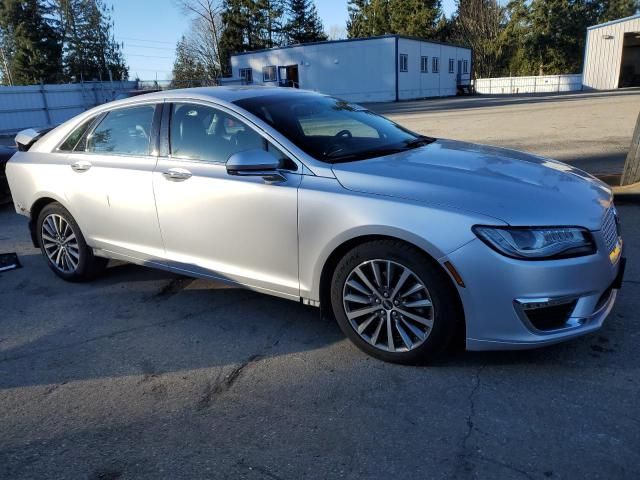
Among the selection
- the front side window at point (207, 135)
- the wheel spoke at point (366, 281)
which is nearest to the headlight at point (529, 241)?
the wheel spoke at point (366, 281)

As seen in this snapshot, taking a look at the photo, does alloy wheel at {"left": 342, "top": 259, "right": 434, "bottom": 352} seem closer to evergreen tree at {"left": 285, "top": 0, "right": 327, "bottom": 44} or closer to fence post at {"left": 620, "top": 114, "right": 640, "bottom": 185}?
fence post at {"left": 620, "top": 114, "right": 640, "bottom": 185}

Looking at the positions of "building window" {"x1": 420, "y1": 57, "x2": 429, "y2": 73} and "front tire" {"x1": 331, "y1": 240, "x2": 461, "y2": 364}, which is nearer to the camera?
"front tire" {"x1": 331, "y1": 240, "x2": 461, "y2": 364}

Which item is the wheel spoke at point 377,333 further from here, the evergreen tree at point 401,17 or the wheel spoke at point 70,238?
the evergreen tree at point 401,17

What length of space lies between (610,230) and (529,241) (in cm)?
73

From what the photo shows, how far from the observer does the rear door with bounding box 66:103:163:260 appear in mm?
4168

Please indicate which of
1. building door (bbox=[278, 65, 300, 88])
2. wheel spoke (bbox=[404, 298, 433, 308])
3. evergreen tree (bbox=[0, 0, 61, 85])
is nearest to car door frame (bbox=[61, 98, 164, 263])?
wheel spoke (bbox=[404, 298, 433, 308])

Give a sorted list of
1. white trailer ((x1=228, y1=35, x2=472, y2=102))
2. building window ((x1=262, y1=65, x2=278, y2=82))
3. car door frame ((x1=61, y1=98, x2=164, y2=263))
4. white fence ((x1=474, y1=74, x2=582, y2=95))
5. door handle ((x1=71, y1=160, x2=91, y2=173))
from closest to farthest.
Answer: car door frame ((x1=61, y1=98, x2=164, y2=263)), door handle ((x1=71, y1=160, x2=91, y2=173)), white trailer ((x1=228, y1=35, x2=472, y2=102)), building window ((x1=262, y1=65, x2=278, y2=82)), white fence ((x1=474, y1=74, x2=582, y2=95))

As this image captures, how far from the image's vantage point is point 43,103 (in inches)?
1081

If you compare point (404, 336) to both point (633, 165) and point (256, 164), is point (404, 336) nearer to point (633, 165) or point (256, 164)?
point (256, 164)

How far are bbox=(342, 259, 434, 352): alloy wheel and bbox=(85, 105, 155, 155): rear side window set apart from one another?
210 cm

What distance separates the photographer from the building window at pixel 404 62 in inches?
1471

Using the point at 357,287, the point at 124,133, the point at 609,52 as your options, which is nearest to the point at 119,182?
the point at 124,133

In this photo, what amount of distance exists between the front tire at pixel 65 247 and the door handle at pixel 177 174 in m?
1.34

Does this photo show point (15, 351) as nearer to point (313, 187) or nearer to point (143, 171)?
point (143, 171)
